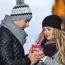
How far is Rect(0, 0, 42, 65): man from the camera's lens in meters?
1.92

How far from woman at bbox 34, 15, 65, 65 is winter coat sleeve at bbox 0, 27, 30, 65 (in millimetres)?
221

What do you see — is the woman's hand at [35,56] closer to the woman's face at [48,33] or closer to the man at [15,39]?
the man at [15,39]

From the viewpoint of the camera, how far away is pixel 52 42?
225 centimetres

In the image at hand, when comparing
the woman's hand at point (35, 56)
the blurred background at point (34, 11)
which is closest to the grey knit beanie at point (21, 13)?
the woman's hand at point (35, 56)

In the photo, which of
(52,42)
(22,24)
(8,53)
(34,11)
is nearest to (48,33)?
(52,42)

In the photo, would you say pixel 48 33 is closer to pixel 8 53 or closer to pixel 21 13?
pixel 21 13

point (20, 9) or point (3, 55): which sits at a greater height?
point (20, 9)

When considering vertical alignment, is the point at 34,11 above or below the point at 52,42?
above

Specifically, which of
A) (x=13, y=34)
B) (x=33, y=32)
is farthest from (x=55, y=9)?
(x=13, y=34)

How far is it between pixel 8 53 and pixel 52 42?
0.49 metres

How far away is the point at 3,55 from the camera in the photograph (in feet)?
6.25

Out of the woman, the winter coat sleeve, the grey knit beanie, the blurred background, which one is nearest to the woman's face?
the woman

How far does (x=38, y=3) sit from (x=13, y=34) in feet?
2.96

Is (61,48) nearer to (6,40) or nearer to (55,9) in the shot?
(6,40)
